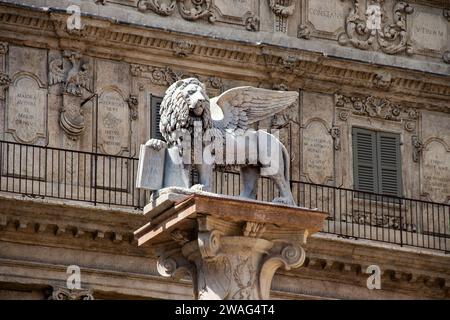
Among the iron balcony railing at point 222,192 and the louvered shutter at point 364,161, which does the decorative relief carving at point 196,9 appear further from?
the louvered shutter at point 364,161

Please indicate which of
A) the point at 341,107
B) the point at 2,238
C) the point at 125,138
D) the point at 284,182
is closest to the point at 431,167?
the point at 341,107

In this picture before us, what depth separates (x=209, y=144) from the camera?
28062 millimetres

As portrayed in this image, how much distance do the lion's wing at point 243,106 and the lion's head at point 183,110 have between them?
560mm

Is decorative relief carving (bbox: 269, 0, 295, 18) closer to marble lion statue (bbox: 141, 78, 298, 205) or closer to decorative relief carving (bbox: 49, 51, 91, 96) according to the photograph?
decorative relief carving (bbox: 49, 51, 91, 96)

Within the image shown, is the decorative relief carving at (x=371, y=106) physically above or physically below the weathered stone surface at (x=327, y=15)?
below

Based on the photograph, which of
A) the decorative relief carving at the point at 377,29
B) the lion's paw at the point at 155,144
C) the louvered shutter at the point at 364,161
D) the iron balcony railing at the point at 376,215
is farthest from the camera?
the decorative relief carving at the point at 377,29

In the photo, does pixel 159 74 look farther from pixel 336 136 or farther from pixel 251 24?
pixel 336 136

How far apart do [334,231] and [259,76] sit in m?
3.17

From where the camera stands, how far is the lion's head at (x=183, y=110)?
27906 millimetres

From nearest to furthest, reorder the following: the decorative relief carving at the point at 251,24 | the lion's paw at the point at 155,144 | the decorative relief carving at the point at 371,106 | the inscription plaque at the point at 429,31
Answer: the lion's paw at the point at 155,144 → the decorative relief carving at the point at 251,24 → the decorative relief carving at the point at 371,106 → the inscription plaque at the point at 429,31

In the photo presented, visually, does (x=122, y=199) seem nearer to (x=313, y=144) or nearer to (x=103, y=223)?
(x=103, y=223)

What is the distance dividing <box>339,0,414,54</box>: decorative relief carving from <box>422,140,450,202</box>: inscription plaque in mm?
1940

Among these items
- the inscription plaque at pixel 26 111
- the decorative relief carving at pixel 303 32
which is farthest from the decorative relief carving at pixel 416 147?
the inscription plaque at pixel 26 111

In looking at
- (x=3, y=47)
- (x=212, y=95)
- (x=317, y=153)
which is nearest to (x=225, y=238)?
(x=3, y=47)
